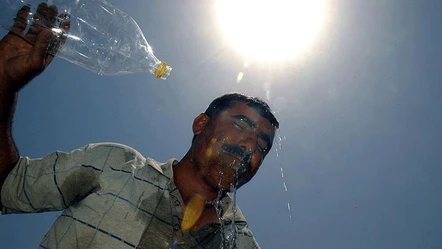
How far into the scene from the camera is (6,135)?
2.08 meters

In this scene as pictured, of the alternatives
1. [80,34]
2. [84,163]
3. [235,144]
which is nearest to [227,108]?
[235,144]

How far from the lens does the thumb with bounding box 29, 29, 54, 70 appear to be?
1894 millimetres

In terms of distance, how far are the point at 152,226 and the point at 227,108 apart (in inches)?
48.9

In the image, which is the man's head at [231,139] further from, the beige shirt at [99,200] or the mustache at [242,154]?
the beige shirt at [99,200]

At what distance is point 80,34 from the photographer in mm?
3570

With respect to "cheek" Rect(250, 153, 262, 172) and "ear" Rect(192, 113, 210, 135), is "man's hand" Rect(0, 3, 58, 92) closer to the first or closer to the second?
"ear" Rect(192, 113, 210, 135)

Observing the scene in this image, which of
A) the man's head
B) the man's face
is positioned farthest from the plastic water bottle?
the man's face

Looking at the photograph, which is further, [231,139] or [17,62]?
[231,139]

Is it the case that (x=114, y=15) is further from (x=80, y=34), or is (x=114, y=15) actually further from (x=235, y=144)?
(x=235, y=144)

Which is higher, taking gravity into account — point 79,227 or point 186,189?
point 186,189

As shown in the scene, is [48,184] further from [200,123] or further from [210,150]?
[200,123]

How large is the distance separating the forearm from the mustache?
1368 millimetres

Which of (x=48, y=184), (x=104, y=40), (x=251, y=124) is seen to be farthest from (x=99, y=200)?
(x=104, y=40)

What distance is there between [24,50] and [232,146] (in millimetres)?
1475
